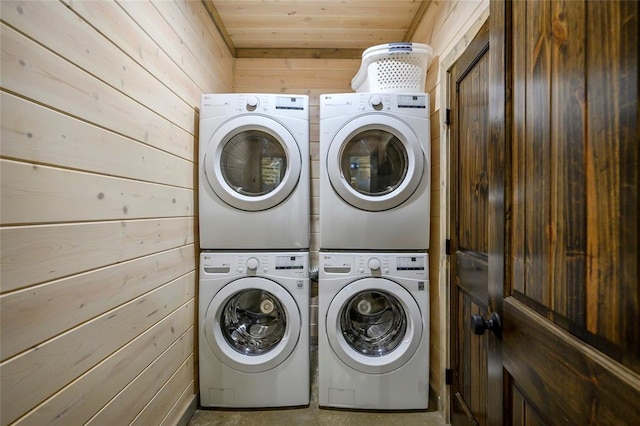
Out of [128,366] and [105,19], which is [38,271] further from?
[105,19]

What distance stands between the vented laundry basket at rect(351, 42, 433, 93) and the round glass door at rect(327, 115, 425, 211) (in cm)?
25

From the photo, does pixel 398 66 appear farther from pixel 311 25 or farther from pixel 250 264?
pixel 250 264

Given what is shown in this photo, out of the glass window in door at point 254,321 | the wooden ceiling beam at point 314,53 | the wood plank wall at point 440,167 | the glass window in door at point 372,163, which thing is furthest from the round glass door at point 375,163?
the wooden ceiling beam at point 314,53

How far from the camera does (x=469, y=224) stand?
4.15ft

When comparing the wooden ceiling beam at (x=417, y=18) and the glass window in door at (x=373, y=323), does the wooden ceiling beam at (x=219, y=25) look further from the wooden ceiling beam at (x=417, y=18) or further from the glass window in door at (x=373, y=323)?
the glass window in door at (x=373, y=323)

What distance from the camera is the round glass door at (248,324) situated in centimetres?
151

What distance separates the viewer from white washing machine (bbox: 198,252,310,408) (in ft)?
4.98

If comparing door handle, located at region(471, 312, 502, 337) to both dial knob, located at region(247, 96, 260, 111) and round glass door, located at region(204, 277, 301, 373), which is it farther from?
dial knob, located at region(247, 96, 260, 111)

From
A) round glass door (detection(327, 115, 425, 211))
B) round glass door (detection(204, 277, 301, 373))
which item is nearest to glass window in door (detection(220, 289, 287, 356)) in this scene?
round glass door (detection(204, 277, 301, 373))

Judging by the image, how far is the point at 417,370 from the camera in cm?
152

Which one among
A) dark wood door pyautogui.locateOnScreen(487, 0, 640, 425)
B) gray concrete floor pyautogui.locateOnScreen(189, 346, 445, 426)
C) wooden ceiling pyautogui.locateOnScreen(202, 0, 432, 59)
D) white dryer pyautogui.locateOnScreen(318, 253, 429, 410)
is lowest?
gray concrete floor pyautogui.locateOnScreen(189, 346, 445, 426)

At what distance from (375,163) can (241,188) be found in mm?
817

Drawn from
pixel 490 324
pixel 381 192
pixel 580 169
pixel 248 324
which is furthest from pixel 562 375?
pixel 248 324

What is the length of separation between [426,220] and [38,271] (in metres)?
1.59
